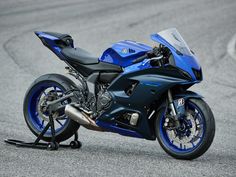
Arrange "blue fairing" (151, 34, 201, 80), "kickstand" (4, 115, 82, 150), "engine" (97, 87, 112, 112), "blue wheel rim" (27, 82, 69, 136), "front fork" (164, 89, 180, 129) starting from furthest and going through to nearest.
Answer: "blue wheel rim" (27, 82, 69, 136), "kickstand" (4, 115, 82, 150), "engine" (97, 87, 112, 112), "front fork" (164, 89, 180, 129), "blue fairing" (151, 34, 201, 80)

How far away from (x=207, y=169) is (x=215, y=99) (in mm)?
4712

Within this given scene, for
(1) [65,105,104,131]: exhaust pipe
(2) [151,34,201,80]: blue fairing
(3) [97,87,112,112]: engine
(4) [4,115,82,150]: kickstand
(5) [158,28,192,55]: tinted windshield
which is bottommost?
(4) [4,115,82,150]: kickstand

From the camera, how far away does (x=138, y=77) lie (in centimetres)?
838

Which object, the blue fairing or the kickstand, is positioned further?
the kickstand

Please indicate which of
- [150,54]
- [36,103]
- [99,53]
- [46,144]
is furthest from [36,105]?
[99,53]

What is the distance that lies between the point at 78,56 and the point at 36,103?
0.80 metres

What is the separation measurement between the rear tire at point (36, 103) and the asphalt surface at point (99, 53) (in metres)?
0.28

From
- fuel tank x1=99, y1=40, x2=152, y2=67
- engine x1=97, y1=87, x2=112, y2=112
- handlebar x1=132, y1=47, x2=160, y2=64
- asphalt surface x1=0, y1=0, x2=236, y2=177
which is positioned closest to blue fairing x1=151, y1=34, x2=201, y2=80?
handlebar x1=132, y1=47, x2=160, y2=64

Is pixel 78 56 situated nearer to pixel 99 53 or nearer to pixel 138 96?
pixel 138 96

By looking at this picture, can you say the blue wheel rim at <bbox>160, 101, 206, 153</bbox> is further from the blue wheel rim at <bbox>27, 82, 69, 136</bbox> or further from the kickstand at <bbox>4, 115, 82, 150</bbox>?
the blue wheel rim at <bbox>27, 82, 69, 136</bbox>

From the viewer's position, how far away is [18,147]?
8727 millimetres

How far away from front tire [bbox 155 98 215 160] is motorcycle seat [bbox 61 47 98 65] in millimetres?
976

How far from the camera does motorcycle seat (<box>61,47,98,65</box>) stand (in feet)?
28.8

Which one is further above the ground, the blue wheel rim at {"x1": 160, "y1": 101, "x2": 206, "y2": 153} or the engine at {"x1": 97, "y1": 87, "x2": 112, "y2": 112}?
the engine at {"x1": 97, "y1": 87, "x2": 112, "y2": 112}
